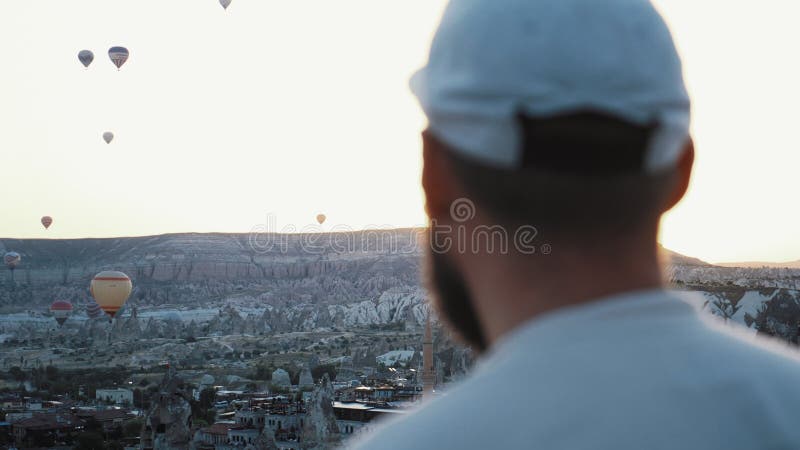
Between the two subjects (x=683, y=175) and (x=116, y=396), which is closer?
(x=683, y=175)

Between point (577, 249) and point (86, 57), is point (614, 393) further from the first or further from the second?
point (86, 57)

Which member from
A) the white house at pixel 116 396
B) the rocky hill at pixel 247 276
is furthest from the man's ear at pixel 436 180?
the rocky hill at pixel 247 276

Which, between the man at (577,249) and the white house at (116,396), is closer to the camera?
the man at (577,249)

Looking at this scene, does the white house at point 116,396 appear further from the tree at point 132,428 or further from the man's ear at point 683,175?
the man's ear at point 683,175

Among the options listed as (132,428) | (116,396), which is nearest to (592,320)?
(132,428)

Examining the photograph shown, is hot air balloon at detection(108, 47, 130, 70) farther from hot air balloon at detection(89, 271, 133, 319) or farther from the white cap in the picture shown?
the white cap

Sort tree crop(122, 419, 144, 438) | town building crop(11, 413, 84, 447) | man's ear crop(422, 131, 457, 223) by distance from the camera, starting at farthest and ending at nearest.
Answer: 1. tree crop(122, 419, 144, 438)
2. town building crop(11, 413, 84, 447)
3. man's ear crop(422, 131, 457, 223)

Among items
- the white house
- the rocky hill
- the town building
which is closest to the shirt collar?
the town building
